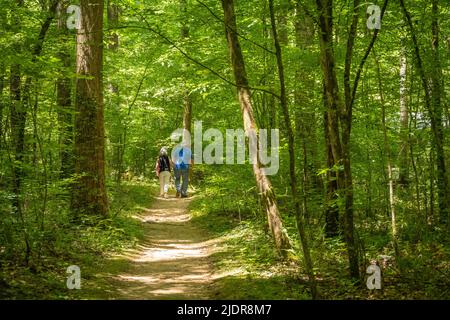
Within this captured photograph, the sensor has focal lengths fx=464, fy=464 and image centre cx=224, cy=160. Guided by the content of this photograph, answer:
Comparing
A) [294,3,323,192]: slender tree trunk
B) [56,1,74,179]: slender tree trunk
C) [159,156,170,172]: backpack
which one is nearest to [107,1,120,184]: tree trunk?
[56,1,74,179]: slender tree trunk

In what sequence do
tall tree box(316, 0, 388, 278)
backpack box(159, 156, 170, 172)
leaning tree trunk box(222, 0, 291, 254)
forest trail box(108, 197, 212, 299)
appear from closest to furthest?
tall tree box(316, 0, 388, 278) → forest trail box(108, 197, 212, 299) → leaning tree trunk box(222, 0, 291, 254) → backpack box(159, 156, 170, 172)

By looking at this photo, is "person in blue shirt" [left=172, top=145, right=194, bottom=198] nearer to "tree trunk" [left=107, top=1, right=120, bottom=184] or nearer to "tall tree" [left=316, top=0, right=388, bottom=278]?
"tree trunk" [left=107, top=1, right=120, bottom=184]

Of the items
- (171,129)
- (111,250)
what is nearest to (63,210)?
(111,250)

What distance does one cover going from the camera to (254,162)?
8586mm

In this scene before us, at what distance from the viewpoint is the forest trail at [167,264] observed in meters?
7.02

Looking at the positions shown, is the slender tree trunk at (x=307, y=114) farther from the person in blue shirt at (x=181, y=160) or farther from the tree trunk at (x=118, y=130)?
the person in blue shirt at (x=181, y=160)

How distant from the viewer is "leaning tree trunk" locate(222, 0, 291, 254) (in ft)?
27.2

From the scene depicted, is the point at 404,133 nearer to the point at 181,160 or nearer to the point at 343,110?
the point at 343,110

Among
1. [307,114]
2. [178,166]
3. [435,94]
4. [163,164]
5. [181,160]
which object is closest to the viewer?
[435,94]

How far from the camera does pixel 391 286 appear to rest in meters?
6.56

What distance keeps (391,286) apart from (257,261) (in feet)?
8.23

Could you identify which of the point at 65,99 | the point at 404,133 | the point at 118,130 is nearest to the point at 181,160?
the point at 118,130

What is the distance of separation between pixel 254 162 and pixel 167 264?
101 inches

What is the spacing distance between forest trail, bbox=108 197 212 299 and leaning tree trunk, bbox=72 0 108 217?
157 cm
